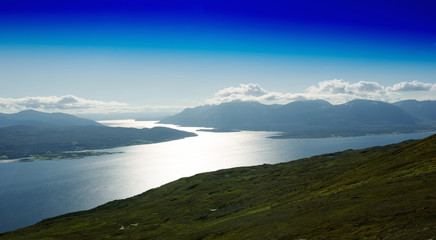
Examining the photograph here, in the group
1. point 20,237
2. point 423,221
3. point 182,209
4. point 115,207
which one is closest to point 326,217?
point 423,221

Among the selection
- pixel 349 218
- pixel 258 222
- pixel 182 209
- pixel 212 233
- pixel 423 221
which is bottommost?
pixel 182 209

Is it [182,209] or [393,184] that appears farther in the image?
[182,209]

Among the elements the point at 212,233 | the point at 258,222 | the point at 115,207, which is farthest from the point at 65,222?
the point at 258,222

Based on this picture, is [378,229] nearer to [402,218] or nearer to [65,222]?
[402,218]

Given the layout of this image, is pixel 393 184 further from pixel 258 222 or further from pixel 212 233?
pixel 212 233

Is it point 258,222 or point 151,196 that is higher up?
point 258,222

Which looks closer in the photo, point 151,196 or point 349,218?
point 349,218

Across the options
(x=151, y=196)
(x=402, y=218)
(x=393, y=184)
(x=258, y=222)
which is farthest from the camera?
(x=151, y=196)

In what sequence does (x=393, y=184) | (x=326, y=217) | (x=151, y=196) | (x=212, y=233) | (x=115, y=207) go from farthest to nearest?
1. (x=151, y=196)
2. (x=115, y=207)
3. (x=212, y=233)
4. (x=393, y=184)
5. (x=326, y=217)

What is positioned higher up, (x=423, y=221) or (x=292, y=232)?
(x=423, y=221)
